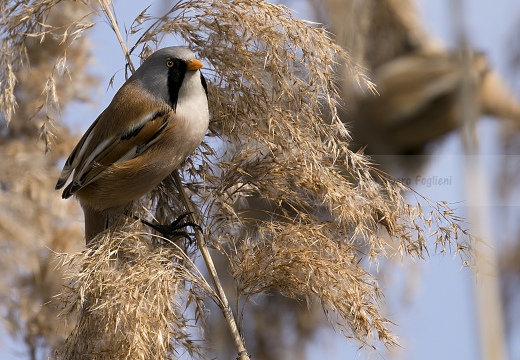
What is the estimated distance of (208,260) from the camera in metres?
2.32

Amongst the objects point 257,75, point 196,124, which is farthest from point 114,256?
point 257,75

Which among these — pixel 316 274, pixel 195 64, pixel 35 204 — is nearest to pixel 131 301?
pixel 316 274

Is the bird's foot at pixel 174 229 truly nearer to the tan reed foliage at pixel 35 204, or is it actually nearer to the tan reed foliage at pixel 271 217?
the tan reed foliage at pixel 271 217

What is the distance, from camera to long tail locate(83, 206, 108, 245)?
9.64ft

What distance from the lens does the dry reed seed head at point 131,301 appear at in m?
2.12

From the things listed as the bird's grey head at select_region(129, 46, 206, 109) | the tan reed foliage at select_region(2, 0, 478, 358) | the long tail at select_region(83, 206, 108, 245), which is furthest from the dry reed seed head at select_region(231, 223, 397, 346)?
the long tail at select_region(83, 206, 108, 245)

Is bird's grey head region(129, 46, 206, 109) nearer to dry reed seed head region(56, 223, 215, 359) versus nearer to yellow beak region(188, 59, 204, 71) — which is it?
yellow beak region(188, 59, 204, 71)

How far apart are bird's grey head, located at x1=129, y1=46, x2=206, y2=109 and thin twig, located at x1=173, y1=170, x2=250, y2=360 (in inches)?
12.6

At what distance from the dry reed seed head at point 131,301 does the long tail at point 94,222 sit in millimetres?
532

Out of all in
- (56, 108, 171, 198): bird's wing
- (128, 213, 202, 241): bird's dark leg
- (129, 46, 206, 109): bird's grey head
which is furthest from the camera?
(56, 108, 171, 198): bird's wing

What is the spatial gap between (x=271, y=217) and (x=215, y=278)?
0.86 ft

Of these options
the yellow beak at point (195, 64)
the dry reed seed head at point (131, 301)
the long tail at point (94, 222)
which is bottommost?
the dry reed seed head at point (131, 301)

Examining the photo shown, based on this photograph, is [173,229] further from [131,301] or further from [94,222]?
[94,222]

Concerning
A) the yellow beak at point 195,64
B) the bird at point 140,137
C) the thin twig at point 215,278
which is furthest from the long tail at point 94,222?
the yellow beak at point 195,64
